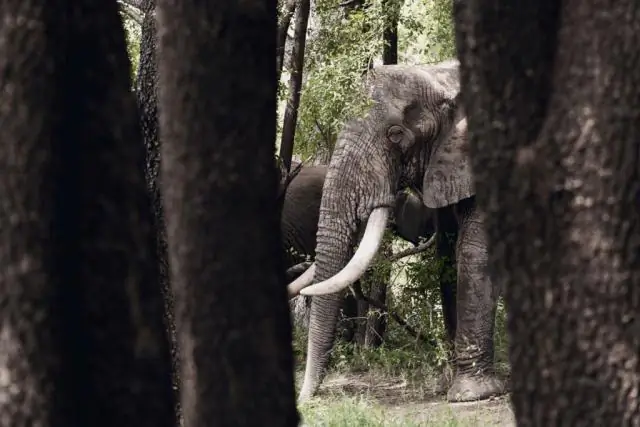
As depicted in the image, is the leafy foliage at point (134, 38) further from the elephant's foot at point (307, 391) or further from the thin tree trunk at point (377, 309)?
the elephant's foot at point (307, 391)

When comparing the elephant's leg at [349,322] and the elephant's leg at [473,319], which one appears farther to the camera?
the elephant's leg at [349,322]

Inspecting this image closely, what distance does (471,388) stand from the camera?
8.77 meters

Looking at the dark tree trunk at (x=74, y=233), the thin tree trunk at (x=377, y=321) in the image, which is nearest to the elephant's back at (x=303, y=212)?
the thin tree trunk at (x=377, y=321)

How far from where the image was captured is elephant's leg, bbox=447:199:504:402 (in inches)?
348

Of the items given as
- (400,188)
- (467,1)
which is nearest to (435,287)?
(400,188)

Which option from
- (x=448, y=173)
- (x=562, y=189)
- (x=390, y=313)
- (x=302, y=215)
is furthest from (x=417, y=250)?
(x=562, y=189)

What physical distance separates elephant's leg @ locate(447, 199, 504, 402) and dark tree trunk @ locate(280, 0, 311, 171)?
4.53 ft

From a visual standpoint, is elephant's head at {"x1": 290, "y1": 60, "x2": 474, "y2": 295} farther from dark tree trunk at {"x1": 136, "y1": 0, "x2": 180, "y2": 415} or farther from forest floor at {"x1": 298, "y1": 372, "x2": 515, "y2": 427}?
dark tree trunk at {"x1": 136, "y1": 0, "x2": 180, "y2": 415}

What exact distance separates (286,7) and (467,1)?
22.9 feet

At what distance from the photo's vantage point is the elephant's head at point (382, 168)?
914 cm

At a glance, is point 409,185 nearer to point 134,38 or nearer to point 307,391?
point 307,391

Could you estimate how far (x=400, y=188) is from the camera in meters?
9.75

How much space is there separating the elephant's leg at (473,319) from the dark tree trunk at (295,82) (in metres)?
1.38

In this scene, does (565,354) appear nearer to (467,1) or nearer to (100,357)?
(467,1)
